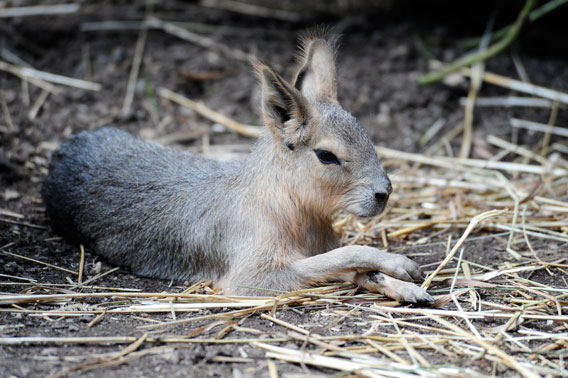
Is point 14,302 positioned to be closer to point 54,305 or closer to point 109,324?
point 54,305

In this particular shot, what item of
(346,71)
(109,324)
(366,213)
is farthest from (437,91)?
(109,324)

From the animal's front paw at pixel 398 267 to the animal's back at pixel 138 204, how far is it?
3.37 ft

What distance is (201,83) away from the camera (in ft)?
22.0

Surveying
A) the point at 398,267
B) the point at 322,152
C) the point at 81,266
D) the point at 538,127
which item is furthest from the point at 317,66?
the point at 538,127

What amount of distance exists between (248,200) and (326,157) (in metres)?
0.56

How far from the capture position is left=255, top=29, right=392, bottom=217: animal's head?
3492 mm

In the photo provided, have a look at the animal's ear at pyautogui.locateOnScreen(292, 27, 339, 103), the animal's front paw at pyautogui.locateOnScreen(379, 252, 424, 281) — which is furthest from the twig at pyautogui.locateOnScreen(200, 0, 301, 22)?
the animal's front paw at pyautogui.locateOnScreen(379, 252, 424, 281)

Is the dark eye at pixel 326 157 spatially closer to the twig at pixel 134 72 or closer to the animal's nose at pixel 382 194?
the animal's nose at pixel 382 194

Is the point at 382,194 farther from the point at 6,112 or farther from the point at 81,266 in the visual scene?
the point at 6,112

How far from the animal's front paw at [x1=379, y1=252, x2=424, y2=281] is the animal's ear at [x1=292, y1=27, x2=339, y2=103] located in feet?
3.63

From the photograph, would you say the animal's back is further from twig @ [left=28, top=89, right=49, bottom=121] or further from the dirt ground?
twig @ [left=28, top=89, right=49, bottom=121]

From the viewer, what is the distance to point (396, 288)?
332 centimetres

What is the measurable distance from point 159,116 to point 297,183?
3059mm

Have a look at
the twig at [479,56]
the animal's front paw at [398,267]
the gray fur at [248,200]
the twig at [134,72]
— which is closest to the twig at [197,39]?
the twig at [134,72]
